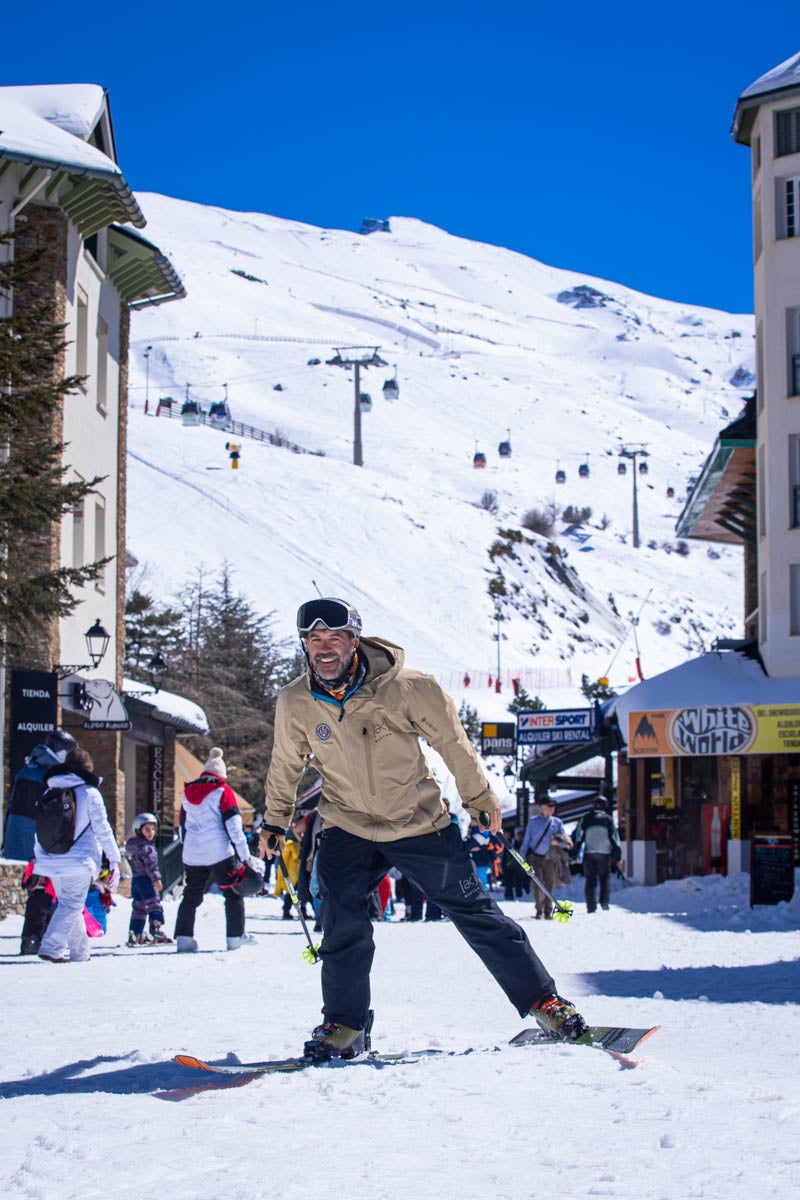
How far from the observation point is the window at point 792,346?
2747 centimetres

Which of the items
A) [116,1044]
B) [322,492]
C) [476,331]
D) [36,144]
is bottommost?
[116,1044]

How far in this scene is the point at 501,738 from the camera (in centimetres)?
3177

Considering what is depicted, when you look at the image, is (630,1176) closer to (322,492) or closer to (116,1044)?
(116,1044)

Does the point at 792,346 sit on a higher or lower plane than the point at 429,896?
higher

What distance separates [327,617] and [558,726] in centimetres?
2278

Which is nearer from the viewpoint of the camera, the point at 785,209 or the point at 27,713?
the point at 27,713

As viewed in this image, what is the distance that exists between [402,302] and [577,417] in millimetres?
60725

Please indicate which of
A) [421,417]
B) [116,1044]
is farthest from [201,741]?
[421,417]

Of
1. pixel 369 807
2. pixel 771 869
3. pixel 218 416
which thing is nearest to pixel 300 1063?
pixel 369 807

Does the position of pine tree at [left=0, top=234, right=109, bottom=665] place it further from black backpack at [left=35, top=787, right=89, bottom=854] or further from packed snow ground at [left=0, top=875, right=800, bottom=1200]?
packed snow ground at [left=0, top=875, right=800, bottom=1200]

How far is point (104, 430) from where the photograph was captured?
25.8 meters

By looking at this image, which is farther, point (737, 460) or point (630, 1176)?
point (737, 460)

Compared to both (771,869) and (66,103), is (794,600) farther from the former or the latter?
(66,103)

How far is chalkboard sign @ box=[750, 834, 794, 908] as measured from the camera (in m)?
19.2
